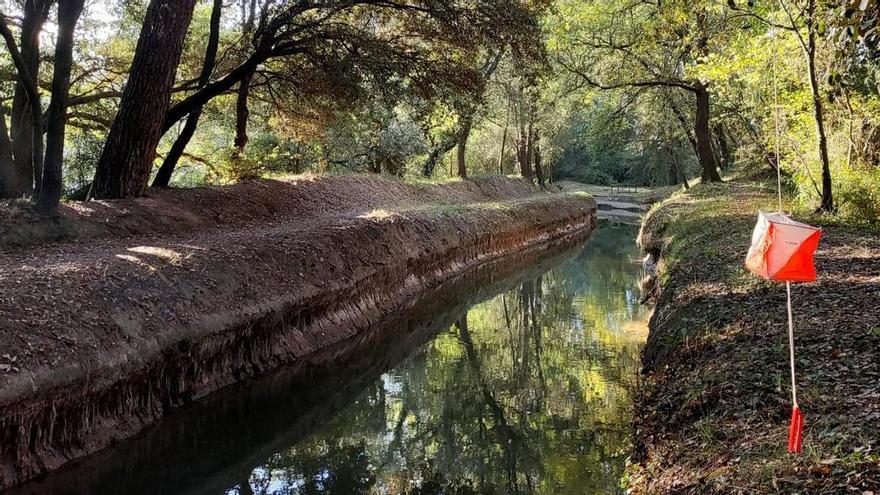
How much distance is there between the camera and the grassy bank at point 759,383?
3320 mm

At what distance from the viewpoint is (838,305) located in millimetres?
5746

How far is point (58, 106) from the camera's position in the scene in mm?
7473

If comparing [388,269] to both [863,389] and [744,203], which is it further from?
[744,203]

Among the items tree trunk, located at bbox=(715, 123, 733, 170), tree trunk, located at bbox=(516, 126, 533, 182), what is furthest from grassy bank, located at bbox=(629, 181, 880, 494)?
tree trunk, located at bbox=(715, 123, 733, 170)

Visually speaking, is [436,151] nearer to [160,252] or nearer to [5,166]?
[5,166]

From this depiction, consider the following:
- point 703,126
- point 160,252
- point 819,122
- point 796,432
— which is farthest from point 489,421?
point 703,126

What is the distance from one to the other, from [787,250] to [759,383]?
132 cm

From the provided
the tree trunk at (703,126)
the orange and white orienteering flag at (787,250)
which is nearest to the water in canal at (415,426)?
the orange and white orienteering flag at (787,250)

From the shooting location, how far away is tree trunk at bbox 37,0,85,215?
7199mm

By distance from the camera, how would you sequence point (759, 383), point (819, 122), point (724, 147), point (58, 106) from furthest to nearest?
point (724, 147)
point (819, 122)
point (58, 106)
point (759, 383)

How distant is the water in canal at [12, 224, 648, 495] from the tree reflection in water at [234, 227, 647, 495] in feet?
0.07

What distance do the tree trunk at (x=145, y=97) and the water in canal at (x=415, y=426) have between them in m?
4.56

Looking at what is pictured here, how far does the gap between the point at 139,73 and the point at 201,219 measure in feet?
8.52

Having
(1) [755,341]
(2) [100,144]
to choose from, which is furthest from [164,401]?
(2) [100,144]
